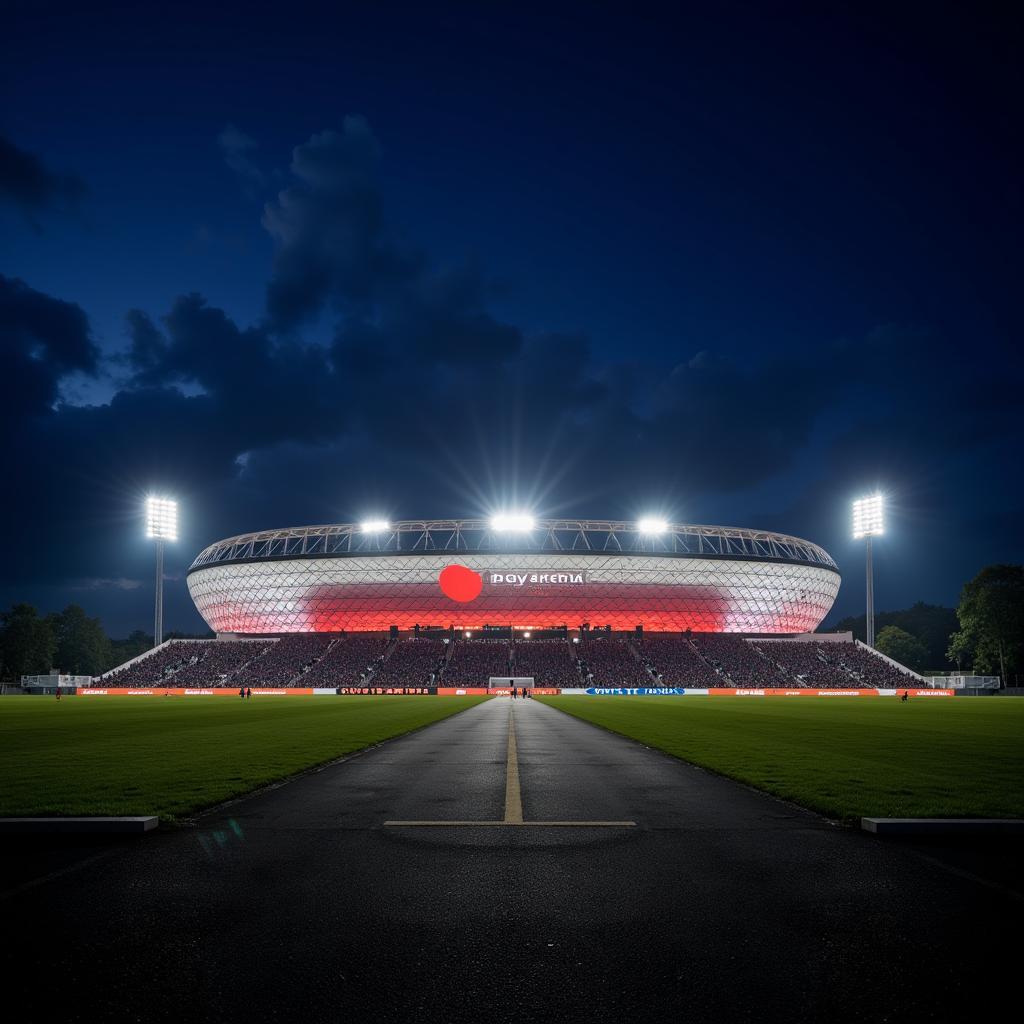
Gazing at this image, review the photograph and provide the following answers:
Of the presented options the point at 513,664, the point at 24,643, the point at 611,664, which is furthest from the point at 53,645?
the point at 611,664

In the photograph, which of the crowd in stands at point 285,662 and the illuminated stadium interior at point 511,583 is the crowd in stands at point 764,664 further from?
the crowd in stands at point 285,662

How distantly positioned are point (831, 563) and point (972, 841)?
122 m

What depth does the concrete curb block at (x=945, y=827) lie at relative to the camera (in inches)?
347

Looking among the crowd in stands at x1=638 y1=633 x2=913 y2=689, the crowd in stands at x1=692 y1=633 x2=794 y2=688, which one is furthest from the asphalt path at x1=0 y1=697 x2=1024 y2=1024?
the crowd in stands at x1=692 y1=633 x2=794 y2=688

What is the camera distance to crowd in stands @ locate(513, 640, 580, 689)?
87312 millimetres

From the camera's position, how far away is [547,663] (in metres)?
91.6

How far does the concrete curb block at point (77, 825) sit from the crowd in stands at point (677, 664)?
3263 inches

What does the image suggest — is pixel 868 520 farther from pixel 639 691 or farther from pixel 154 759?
pixel 154 759

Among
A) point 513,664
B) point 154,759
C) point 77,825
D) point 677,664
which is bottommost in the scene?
point 677,664

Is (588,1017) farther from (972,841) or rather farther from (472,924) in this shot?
(972,841)

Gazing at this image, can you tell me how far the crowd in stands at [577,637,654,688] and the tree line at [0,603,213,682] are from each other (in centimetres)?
8385

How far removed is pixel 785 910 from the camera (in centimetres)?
586

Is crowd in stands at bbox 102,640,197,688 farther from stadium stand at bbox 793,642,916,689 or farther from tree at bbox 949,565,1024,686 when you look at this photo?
tree at bbox 949,565,1024,686

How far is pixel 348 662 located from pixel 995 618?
264 ft
